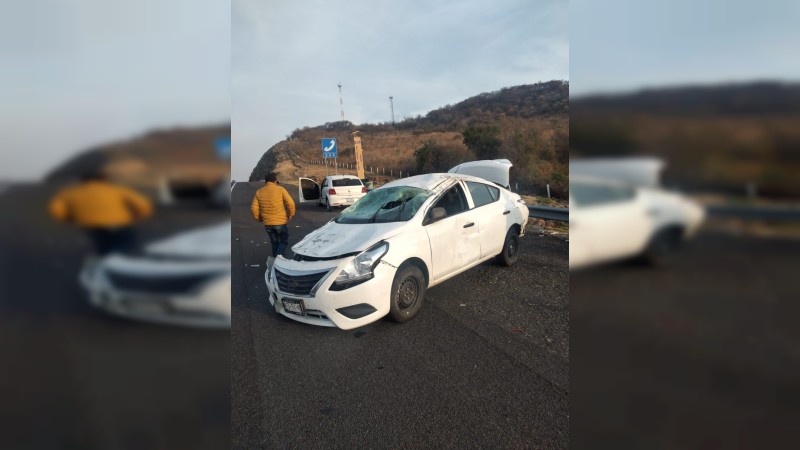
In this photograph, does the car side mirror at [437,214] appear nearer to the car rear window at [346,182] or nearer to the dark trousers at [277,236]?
the dark trousers at [277,236]

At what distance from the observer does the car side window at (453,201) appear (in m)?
4.34

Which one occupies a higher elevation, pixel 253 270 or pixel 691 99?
pixel 691 99

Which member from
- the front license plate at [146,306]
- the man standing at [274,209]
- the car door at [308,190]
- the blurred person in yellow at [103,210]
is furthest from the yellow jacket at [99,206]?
the car door at [308,190]

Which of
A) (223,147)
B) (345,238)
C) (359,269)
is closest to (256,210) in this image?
(345,238)

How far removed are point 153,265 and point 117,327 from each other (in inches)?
5.8

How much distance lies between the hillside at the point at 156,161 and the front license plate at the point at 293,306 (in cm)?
289

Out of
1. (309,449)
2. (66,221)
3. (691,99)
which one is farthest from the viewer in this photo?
(309,449)

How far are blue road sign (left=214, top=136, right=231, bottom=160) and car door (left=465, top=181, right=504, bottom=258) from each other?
12.9ft

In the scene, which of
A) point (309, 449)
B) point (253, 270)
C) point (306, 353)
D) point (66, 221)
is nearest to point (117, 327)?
point (66, 221)

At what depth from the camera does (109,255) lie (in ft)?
2.34

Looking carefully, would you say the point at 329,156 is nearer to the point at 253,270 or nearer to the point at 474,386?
the point at 253,270

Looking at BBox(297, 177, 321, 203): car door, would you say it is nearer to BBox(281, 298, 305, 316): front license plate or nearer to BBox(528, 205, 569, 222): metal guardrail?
BBox(528, 205, 569, 222): metal guardrail

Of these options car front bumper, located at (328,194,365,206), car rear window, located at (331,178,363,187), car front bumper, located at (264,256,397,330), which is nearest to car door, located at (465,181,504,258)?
car front bumper, located at (264,256,397,330)

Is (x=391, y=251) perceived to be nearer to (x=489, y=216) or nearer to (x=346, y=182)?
(x=489, y=216)
